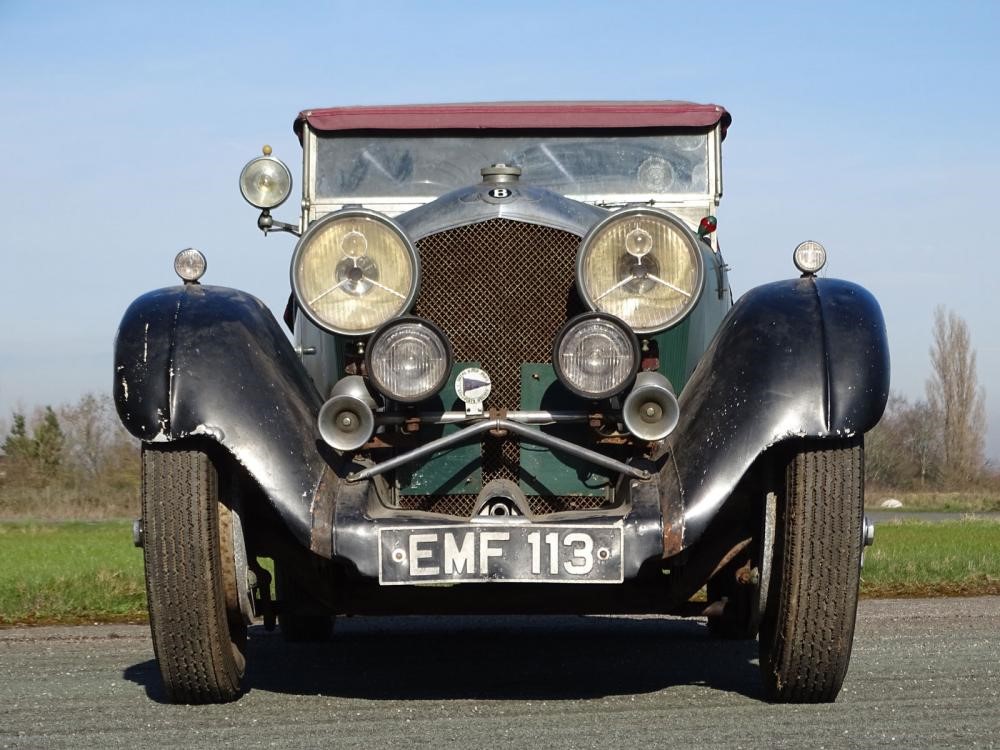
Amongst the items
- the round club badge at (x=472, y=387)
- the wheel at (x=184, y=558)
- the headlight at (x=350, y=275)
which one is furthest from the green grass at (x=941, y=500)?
the wheel at (x=184, y=558)

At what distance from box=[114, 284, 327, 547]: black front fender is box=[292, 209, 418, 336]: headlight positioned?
0.73 feet

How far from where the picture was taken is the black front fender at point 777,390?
4.07 metres

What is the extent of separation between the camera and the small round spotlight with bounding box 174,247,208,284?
4.57 m

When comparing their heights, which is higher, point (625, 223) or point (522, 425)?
point (625, 223)

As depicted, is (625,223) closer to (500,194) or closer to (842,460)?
(500,194)

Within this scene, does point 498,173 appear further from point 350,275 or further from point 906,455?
point 906,455

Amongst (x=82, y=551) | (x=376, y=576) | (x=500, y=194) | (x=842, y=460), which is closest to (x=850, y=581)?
(x=842, y=460)

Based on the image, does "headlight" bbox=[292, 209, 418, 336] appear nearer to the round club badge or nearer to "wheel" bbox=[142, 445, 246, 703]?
the round club badge

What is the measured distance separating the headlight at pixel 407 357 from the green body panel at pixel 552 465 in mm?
592

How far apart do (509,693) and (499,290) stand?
4.37ft

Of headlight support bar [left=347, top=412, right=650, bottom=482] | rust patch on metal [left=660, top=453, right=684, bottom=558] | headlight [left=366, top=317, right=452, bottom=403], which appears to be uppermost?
headlight [left=366, top=317, right=452, bottom=403]

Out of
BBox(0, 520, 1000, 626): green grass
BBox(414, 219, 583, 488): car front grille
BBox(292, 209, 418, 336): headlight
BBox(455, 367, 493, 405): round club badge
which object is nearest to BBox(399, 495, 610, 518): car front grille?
BBox(414, 219, 583, 488): car front grille

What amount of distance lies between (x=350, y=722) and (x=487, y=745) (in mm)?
595

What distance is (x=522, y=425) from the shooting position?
4266 millimetres
